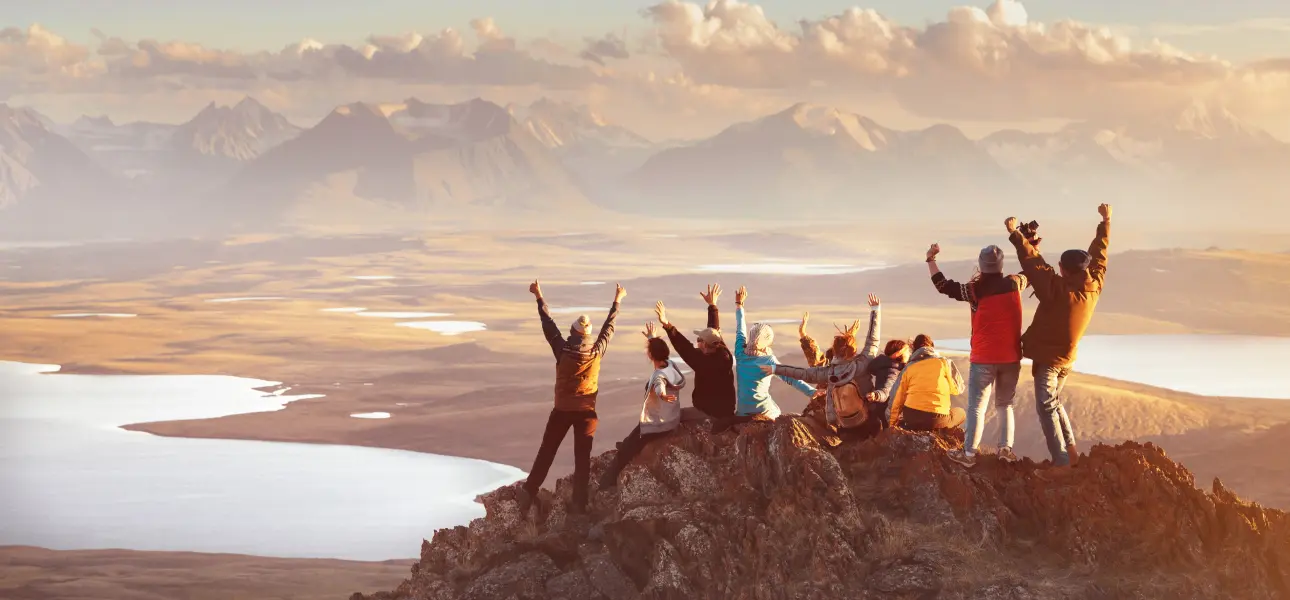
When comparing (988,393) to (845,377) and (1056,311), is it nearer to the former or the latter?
(1056,311)

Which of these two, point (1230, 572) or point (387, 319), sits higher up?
point (387, 319)

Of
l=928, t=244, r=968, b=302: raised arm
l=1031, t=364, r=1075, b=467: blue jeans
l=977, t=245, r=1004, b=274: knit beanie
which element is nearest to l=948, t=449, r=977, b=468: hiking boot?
l=1031, t=364, r=1075, b=467: blue jeans

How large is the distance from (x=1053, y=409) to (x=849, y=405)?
1886 millimetres

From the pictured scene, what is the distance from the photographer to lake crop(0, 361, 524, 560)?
68.4m

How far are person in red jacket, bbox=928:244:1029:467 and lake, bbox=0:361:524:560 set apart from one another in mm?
50079

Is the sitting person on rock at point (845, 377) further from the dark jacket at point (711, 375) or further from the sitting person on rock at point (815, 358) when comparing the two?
the dark jacket at point (711, 375)

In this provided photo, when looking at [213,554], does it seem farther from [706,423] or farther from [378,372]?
[378,372]

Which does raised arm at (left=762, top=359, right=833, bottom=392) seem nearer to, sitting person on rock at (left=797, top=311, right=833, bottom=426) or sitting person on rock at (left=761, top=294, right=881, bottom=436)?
sitting person on rock at (left=761, top=294, right=881, bottom=436)

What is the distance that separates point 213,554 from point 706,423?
49.0 meters

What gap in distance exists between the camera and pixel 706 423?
1452 cm

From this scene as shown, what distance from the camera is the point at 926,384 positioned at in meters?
13.8

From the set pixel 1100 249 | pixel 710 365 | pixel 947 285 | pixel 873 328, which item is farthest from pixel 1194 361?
pixel 947 285

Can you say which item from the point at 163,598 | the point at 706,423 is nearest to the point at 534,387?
the point at 163,598

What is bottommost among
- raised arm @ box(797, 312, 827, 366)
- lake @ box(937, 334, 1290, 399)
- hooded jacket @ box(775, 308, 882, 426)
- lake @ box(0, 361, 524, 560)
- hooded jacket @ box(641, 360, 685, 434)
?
lake @ box(0, 361, 524, 560)
